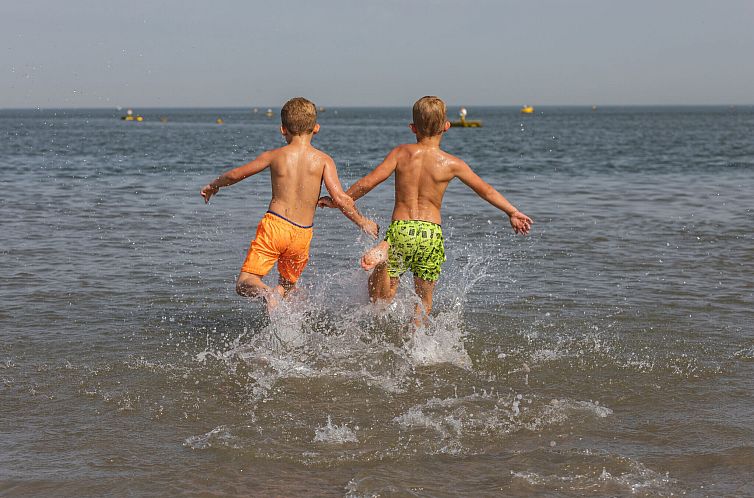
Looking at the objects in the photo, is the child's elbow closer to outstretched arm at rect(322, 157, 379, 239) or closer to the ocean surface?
outstretched arm at rect(322, 157, 379, 239)

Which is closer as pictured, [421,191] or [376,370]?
[376,370]

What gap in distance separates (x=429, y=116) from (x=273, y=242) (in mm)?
1484

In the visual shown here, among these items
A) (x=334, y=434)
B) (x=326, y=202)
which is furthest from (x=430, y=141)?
(x=334, y=434)

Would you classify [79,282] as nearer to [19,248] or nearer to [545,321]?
[19,248]

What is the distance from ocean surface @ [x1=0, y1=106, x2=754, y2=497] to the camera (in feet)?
13.2

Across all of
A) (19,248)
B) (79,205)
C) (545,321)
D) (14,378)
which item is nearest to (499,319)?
(545,321)

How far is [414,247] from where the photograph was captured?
604 cm

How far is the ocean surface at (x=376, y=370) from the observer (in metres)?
4.02

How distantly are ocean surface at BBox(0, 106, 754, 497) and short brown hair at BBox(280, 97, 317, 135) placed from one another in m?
1.40

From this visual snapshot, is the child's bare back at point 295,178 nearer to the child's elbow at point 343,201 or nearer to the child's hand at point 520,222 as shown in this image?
the child's elbow at point 343,201

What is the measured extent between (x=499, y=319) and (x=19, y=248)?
629 centimetres

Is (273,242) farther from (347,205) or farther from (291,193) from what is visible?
(347,205)

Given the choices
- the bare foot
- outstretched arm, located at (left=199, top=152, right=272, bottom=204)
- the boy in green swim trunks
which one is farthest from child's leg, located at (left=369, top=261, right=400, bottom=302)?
outstretched arm, located at (left=199, top=152, right=272, bottom=204)

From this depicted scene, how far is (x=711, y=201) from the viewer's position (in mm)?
15648
